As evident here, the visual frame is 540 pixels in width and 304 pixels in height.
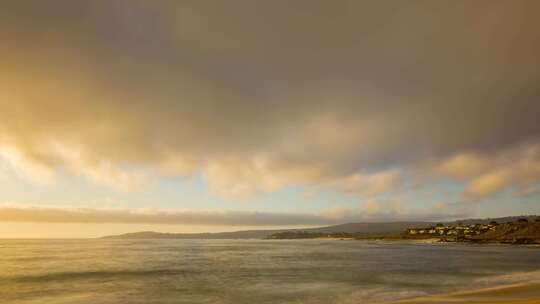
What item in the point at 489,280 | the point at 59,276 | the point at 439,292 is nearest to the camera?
the point at 439,292

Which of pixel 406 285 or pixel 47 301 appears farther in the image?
pixel 406 285

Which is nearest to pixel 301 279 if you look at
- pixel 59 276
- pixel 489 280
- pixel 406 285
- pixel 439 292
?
pixel 406 285

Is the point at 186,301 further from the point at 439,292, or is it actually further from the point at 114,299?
the point at 439,292

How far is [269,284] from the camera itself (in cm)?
4256

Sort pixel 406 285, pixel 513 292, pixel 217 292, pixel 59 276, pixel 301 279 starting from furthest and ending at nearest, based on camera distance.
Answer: pixel 59 276 → pixel 301 279 → pixel 406 285 → pixel 217 292 → pixel 513 292

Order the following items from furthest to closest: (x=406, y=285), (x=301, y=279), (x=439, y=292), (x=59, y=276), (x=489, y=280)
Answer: (x=59, y=276), (x=301, y=279), (x=489, y=280), (x=406, y=285), (x=439, y=292)

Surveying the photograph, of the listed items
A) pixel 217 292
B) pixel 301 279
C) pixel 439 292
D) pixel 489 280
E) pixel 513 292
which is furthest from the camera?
pixel 301 279

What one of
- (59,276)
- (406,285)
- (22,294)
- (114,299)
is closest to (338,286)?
(406,285)

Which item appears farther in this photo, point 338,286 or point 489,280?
point 489,280

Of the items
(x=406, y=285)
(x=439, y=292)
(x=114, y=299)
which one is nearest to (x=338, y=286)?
(x=406, y=285)

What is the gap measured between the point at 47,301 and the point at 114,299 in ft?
19.9

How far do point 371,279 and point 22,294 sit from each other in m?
37.1

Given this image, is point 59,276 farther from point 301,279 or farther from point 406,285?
point 406,285

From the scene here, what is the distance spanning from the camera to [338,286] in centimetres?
4034
